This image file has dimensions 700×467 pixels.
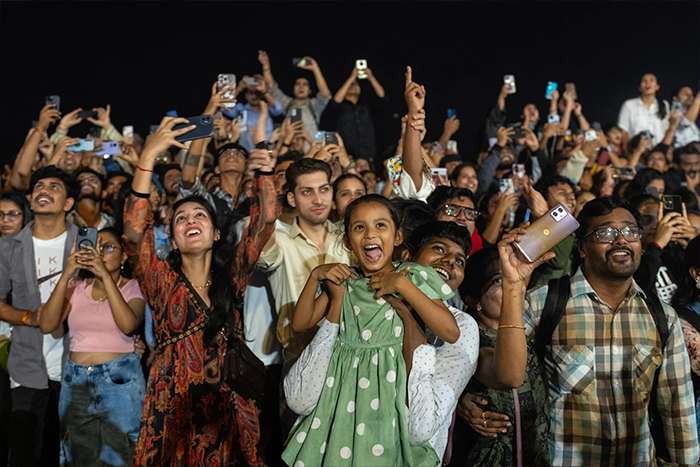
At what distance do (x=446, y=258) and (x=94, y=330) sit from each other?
6.16 ft

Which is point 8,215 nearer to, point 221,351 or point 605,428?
point 221,351

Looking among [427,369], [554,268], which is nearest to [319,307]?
[427,369]

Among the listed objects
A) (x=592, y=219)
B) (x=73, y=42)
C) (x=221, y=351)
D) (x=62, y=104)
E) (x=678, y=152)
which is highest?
(x=73, y=42)

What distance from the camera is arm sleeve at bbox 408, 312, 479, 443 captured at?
7.97ft

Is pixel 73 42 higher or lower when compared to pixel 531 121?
higher

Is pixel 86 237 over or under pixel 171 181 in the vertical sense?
under

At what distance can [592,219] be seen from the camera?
315 cm

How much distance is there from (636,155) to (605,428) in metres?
5.38

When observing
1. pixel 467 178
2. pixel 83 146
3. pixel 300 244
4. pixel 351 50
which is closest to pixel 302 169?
pixel 300 244

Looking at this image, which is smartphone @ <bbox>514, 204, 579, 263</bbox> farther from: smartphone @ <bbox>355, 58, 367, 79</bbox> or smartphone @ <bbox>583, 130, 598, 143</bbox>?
smartphone @ <bbox>355, 58, 367, 79</bbox>

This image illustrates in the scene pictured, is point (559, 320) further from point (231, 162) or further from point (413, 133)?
point (231, 162)

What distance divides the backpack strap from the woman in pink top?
1.89 meters

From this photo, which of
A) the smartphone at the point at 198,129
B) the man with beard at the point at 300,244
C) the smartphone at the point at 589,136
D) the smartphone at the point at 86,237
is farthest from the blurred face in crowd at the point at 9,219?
the smartphone at the point at 589,136

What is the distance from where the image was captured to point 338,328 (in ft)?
8.54
